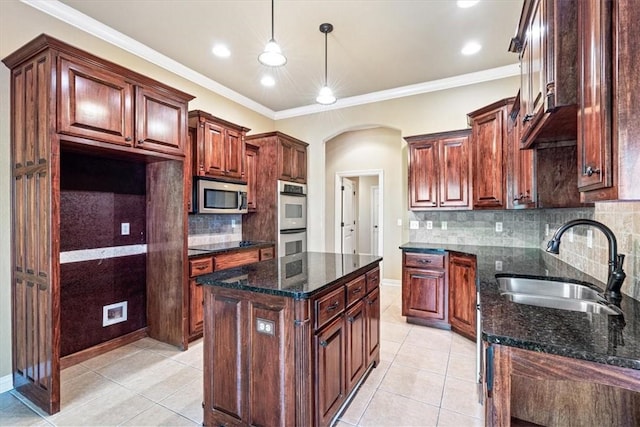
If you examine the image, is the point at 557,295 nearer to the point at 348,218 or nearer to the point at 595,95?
the point at 595,95

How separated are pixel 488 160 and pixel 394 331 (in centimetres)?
219

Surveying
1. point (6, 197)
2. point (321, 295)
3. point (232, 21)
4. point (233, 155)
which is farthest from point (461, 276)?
point (6, 197)

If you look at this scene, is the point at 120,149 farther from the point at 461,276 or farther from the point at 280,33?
the point at 461,276

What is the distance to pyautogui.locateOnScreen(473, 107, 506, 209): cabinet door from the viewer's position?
323 cm

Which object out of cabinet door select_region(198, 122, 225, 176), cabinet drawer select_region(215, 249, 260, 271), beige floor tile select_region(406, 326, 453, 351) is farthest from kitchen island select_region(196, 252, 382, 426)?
cabinet door select_region(198, 122, 225, 176)

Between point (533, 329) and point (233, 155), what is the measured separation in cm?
367

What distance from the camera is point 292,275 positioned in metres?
1.97

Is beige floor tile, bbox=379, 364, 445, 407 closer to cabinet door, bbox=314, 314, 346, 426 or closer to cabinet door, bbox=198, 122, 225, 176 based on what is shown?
cabinet door, bbox=314, 314, 346, 426

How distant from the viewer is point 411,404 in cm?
219

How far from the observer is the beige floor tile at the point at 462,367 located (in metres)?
2.55

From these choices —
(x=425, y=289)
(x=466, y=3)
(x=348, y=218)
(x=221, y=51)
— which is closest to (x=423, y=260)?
(x=425, y=289)

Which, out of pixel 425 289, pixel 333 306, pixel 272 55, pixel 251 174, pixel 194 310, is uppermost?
pixel 272 55

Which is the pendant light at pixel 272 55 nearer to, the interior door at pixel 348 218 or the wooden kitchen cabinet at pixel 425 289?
the wooden kitchen cabinet at pixel 425 289

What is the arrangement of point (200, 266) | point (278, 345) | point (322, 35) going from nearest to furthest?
point (278, 345) < point (322, 35) < point (200, 266)
